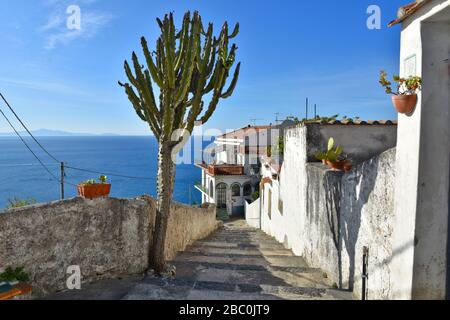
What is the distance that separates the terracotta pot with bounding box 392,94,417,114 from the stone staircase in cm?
332

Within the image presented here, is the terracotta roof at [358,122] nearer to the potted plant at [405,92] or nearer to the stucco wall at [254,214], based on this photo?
the potted plant at [405,92]

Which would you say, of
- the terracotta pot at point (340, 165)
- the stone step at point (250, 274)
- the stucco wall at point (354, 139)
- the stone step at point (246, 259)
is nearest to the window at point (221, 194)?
the stone step at point (246, 259)

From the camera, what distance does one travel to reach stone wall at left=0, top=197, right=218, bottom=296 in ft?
15.3

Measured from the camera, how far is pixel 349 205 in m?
5.93

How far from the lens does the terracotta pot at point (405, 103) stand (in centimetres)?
366

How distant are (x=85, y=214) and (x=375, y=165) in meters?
4.83

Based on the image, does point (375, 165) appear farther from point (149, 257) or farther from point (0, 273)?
point (0, 273)

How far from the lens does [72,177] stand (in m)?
97.9

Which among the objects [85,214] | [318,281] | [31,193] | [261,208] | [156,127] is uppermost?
[156,127]

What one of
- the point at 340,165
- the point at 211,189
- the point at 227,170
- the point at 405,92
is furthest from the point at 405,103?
the point at 211,189

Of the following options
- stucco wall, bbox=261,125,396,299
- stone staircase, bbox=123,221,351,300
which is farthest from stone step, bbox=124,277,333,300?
stucco wall, bbox=261,125,396,299

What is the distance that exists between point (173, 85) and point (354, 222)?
411 centimetres
